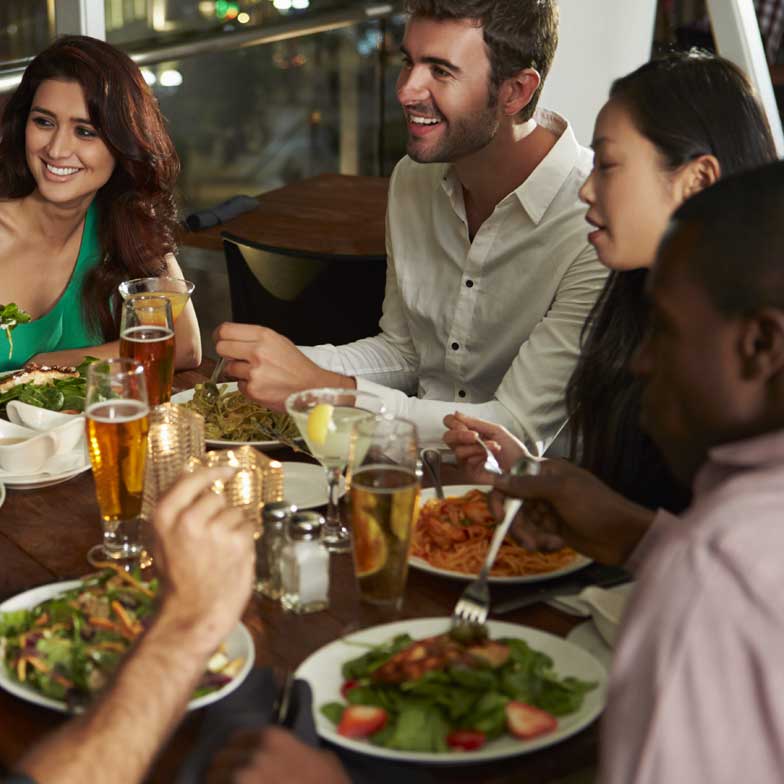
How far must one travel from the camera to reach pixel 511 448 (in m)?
1.97

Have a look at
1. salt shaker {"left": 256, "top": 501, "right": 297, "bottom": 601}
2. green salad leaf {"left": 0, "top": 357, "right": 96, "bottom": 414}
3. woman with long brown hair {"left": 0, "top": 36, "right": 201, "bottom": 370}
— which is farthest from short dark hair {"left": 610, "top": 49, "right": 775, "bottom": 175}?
woman with long brown hair {"left": 0, "top": 36, "right": 201, "bottom": 370}

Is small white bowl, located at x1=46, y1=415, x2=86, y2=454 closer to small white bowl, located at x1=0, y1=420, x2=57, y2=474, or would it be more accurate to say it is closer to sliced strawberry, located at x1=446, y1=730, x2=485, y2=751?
small white bowl, located at x1=0, y1=420, x2=57, y2=474

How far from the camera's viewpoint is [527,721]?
122cm

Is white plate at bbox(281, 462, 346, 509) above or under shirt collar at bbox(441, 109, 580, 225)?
under

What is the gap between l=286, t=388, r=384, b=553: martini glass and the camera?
164cm

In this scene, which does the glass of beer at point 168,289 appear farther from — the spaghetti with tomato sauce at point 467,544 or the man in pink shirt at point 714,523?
the man in pink shirt at point 714,523

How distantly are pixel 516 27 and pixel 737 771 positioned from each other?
1916 millimetres

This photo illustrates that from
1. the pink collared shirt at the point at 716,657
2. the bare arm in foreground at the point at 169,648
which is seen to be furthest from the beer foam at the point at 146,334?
the pink collared shirt at the point at 716,657

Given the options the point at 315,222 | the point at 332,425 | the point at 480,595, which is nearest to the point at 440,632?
the point at 480,595

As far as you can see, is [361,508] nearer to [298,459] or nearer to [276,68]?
[298,459]

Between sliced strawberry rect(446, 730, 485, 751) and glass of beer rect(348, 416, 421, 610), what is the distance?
0.30 metres

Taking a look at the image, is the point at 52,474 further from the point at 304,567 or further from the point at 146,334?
the point at 304,567

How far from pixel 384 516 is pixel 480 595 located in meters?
0.15

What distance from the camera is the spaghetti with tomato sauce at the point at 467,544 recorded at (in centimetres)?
159
